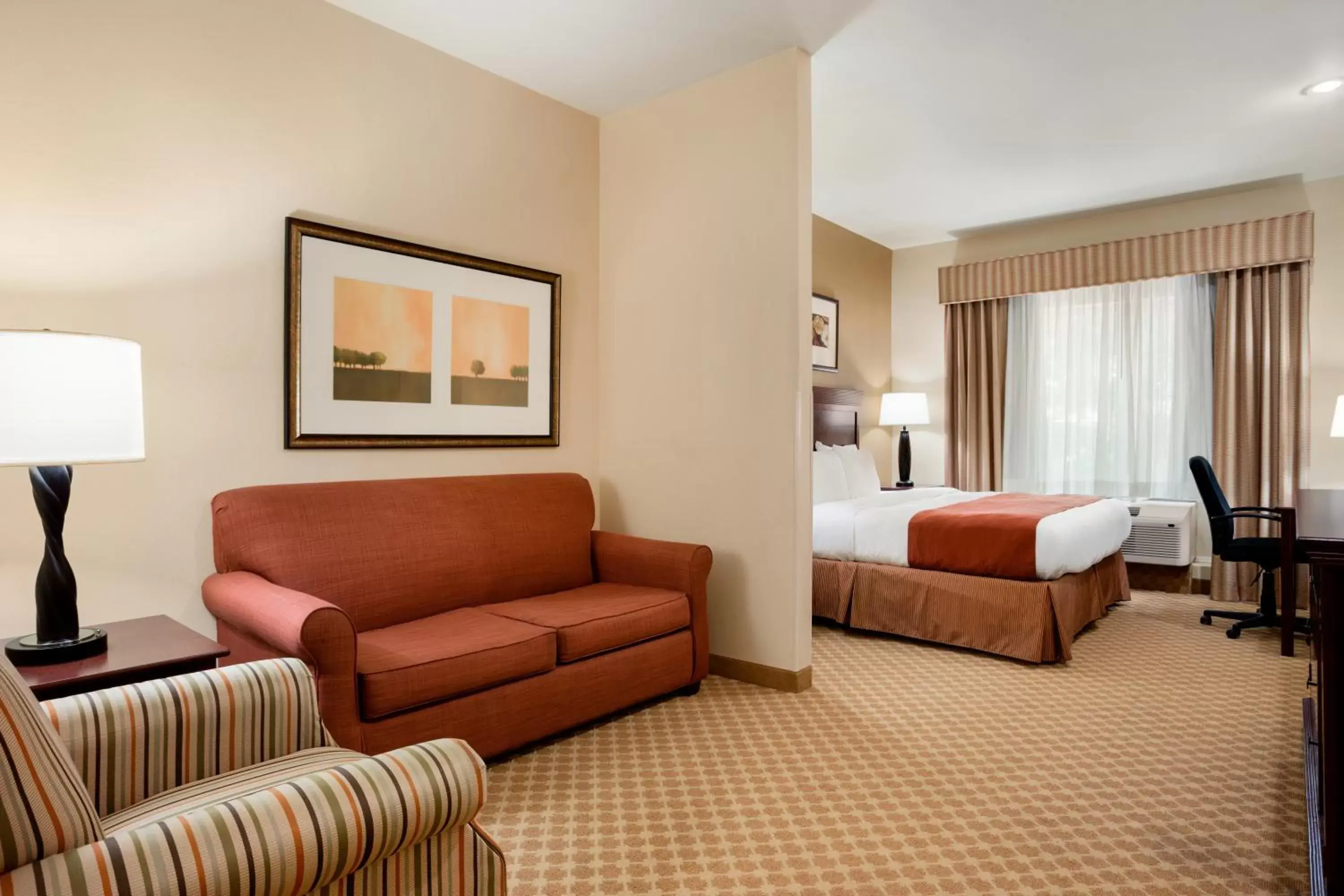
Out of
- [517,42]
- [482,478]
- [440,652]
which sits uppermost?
[517,42]

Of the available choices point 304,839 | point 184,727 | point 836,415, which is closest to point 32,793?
point 304,839

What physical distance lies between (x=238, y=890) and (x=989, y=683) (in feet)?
10.7

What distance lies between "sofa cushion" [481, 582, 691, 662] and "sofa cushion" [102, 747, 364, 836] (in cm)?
115

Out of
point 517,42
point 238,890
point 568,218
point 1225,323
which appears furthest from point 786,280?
point 1225,323

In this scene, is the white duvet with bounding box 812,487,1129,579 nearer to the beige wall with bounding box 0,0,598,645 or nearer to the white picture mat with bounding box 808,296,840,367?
the white picture mat with bounding box 808,296,840,367

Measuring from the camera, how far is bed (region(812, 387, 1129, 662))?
3828 mm

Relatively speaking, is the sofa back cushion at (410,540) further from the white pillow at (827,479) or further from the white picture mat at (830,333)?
the white picture mat at (830,333)

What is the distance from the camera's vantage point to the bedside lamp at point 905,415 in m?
6.55

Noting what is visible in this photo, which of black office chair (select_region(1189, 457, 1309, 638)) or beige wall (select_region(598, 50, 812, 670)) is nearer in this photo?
beige wall (select_region(598, 50, 812, 670))

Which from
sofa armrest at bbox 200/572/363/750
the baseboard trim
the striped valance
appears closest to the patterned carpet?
the baseboard trim

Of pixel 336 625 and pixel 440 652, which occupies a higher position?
pixel 336 625

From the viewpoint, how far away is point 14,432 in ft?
5.90

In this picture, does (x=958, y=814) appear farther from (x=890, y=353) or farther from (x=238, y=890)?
(x=890, y=353)

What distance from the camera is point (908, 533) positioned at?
13.9ft
